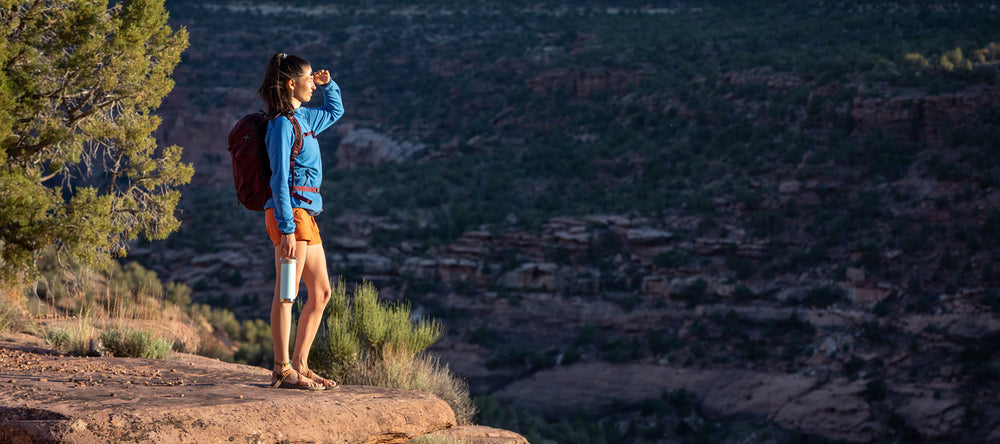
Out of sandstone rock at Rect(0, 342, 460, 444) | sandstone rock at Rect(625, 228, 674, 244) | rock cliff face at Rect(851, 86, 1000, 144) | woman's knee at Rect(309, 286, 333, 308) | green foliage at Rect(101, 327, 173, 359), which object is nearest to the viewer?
sandstone rock at Rect(0, 342, 460, 444)

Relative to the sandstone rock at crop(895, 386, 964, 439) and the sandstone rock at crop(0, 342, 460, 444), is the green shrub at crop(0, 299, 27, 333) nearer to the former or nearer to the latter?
the sandstone rock at crop(0, 342, 460, 444)

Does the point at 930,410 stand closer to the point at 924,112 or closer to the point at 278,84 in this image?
the point at 924,112

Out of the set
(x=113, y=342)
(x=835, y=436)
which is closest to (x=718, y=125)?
(x=835, y=436)

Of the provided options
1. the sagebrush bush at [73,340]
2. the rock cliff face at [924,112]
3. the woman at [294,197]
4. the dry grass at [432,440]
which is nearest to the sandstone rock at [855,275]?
the rock cliff face at [924,112]

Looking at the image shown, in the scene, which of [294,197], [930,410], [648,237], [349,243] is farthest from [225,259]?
[294,197]

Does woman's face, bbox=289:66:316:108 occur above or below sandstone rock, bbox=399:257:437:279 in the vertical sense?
above

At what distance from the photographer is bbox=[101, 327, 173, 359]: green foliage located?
21.0ft

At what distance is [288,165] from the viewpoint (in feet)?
14.0

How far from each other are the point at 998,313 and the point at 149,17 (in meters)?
16.1

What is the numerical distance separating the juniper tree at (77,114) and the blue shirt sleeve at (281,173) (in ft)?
16.7

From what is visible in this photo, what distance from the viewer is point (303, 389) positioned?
4.68 metres

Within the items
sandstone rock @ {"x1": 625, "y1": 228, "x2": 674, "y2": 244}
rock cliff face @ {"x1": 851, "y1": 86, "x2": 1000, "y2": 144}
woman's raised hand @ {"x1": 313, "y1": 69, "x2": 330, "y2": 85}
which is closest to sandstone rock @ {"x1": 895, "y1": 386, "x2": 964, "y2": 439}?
sandstone rock @ {"x1": 625, "y1": 228, "x2": 674, "y2": 244}

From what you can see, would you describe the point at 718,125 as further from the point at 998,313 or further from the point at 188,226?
the point at 188,226

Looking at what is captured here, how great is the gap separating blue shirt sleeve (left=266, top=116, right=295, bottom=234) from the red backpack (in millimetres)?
86
